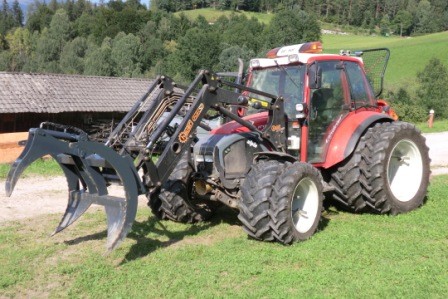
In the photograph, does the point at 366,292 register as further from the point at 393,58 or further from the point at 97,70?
the point at 97,70

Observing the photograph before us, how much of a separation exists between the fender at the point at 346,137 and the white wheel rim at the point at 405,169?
2.32 feet

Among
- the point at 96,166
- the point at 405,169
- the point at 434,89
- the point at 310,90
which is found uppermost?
the point at 310,90

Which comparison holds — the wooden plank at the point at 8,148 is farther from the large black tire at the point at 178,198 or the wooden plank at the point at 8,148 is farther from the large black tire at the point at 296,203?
the large black tire at the point at 296,203

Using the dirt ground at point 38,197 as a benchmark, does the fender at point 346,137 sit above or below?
above

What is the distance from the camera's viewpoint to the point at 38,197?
9.62 meters

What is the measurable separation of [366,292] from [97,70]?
6474cm

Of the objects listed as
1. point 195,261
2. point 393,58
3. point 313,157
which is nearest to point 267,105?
point 313,157

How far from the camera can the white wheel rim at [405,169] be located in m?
7.58

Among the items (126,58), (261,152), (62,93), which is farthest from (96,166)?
(126,58)

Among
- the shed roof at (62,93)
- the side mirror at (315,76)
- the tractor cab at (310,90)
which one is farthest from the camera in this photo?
the shed roof at (62,93)

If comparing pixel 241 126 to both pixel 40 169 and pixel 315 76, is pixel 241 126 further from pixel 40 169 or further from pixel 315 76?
pixel 40 169

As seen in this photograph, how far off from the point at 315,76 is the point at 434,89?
31.4 m

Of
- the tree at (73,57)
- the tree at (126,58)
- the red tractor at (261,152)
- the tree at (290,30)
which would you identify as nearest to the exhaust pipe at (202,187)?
the red tractor at (261,152)

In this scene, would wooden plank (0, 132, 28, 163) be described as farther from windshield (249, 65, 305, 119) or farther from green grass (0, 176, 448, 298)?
windshield (249, 65, 305, 119)
